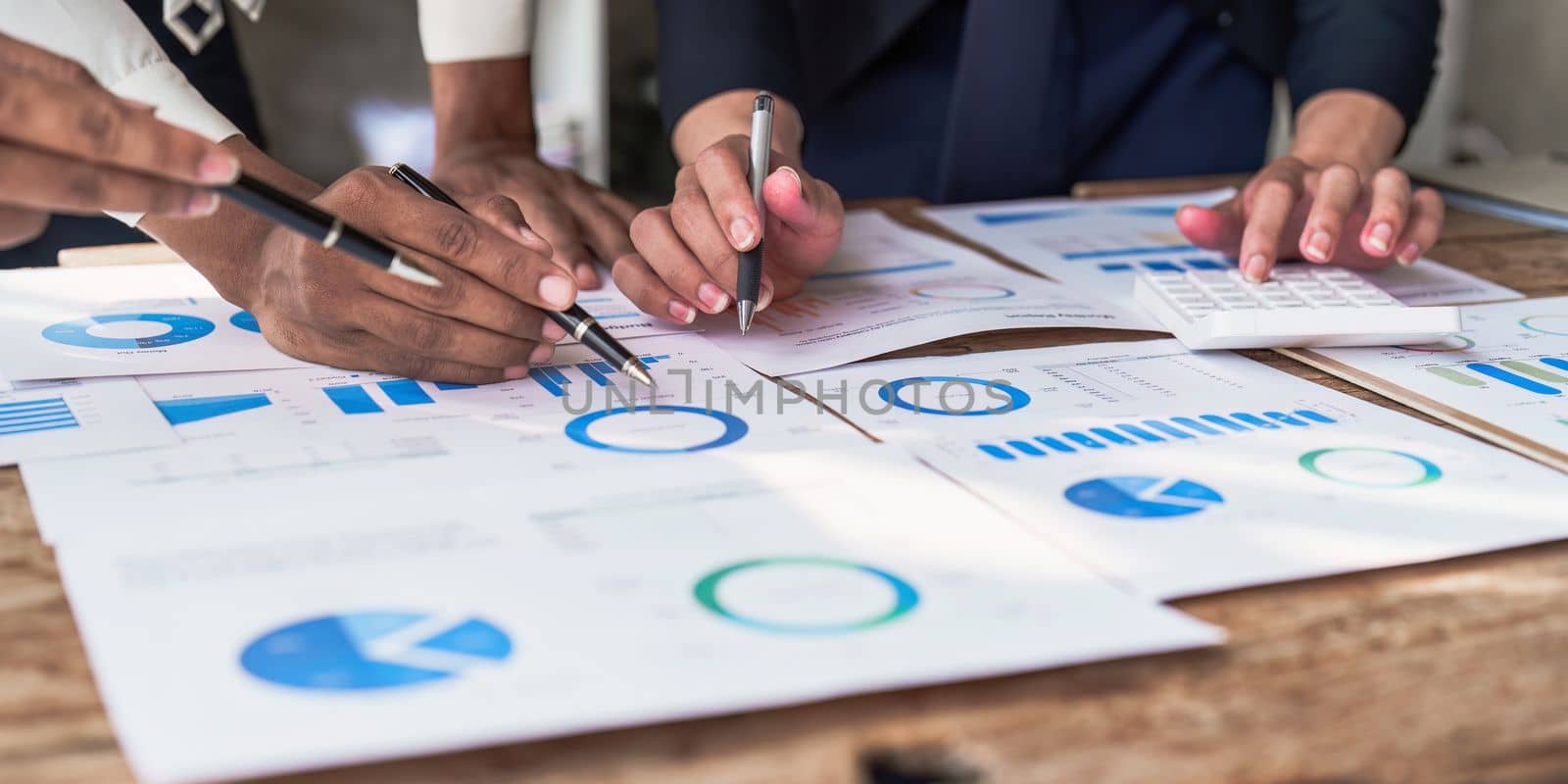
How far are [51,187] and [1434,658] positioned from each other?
587 mm

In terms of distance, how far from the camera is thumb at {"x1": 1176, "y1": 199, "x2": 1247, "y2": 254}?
1.05 meters

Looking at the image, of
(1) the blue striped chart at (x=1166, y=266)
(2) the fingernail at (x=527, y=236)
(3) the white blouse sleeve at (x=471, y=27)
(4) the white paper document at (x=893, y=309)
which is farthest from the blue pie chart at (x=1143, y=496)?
(3) the white blouse sleeve at (x=471, y=27)

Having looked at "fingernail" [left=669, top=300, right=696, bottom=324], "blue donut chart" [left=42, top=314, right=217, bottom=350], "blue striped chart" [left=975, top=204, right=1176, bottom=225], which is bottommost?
"blue donut chart" [left=42, top=314, right=217, bottom=350]

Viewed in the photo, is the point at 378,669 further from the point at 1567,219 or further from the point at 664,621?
the point at 1567,219

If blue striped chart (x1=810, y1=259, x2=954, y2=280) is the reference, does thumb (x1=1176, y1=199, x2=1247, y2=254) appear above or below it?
above

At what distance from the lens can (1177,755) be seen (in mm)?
423

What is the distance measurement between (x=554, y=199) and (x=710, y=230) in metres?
0.28

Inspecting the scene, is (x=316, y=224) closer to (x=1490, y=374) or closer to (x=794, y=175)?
(x=794, y=175)

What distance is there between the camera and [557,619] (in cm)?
47

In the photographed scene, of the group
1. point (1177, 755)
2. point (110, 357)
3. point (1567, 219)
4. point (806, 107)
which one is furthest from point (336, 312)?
point (1567, 219)

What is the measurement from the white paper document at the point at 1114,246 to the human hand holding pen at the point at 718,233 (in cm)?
23

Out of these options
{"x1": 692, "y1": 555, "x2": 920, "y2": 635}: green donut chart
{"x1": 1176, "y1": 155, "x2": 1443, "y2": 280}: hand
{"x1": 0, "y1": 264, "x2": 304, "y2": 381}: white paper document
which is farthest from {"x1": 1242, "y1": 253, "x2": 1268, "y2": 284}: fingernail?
{"x1": 0, "y1": 264, "x2": 304, "y2": 381}: white paper document

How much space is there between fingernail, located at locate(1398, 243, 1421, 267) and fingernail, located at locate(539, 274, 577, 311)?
2.28 ft

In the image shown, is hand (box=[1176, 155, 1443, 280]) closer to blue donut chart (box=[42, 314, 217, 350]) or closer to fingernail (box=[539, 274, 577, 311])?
fingernail (box=[539, 274, 577, 311])
